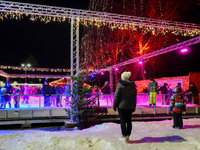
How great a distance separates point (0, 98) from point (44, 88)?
2234 mm

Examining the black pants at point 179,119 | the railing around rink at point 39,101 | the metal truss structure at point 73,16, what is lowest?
the black pants at point 179,119

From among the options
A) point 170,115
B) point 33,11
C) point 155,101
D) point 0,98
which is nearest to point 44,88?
point 0,98

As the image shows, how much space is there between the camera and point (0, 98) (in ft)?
32.2

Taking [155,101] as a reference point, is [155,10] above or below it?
above

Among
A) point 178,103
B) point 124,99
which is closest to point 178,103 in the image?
point 178,103

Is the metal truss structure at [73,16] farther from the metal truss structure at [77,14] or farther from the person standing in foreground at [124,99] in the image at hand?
the person standing in foreground at [124,99]

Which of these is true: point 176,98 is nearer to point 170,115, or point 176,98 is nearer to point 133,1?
point 170,115

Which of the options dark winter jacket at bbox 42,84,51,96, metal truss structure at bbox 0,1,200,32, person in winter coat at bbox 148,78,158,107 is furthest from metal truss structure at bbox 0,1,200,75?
person in winter coat at bbox 148,78,158,107

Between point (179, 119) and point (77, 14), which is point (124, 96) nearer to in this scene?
point (179, 119)

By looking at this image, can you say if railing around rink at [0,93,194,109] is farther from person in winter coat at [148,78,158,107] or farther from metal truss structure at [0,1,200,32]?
metal truss structure at [0,1,200,32]

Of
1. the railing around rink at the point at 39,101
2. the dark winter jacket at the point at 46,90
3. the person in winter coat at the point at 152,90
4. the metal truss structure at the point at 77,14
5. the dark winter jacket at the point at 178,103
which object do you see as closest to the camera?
the dark winter jacket at the point at 178,103

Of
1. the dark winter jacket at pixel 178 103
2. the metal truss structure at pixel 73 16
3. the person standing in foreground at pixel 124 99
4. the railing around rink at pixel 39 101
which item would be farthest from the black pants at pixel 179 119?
the metal truss structure at pixel 73 16

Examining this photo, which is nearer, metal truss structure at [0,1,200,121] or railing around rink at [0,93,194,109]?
metal truss structure at [0,1,200,121]

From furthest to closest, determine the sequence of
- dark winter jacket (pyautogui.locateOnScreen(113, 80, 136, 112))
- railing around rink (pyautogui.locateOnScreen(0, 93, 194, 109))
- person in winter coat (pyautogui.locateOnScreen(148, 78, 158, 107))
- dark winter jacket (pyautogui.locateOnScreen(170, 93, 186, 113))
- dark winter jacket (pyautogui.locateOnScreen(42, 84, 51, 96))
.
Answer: person in winter coat (pyautogui.locateOnScreen(148, 78, 158, 107)), dark winter jacket (pyautogui.locateOnScreen(42, 84, 51, 96)), railing around rink (pyautogui.locateOnScreen(0, 93, 194, 109)), dark winter jacket (pyautogui.locateOnScreen(170, 93, 186, 113)), dark winter jacket (pyautogui.locateOnScreen(113, 80, 136, 112))
